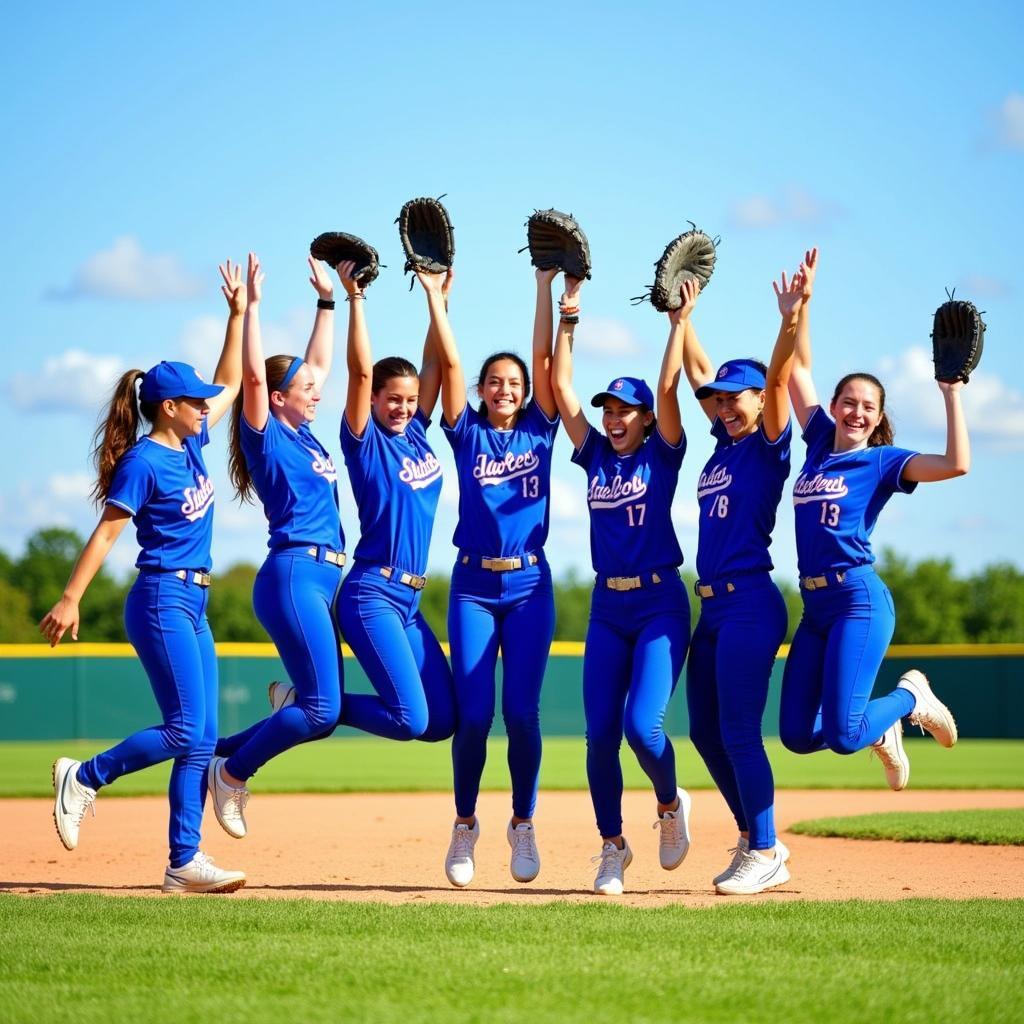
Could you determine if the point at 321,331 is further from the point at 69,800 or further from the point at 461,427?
the point at 69,800

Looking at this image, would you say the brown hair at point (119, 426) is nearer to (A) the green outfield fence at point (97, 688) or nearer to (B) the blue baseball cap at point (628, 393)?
(B) the blue baseball cap at point (628, 393)

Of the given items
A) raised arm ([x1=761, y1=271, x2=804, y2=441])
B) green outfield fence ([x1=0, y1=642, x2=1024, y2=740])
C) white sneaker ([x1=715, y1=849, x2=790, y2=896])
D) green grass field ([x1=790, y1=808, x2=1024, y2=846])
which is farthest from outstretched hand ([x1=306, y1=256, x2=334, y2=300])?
→ green outfield fence ([x1=0, y1=642, x2=1024, y2=740])

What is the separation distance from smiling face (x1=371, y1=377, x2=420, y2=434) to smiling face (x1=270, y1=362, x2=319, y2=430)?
1.03 feet

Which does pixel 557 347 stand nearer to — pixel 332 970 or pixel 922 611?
pixel 332 970

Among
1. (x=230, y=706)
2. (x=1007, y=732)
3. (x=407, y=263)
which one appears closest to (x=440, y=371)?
(x=407, y=263)

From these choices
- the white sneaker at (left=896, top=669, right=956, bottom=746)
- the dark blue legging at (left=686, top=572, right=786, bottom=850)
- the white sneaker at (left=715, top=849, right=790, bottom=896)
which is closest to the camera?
the dark blue legging at (left=686, top=572, right=786, bottom=850)

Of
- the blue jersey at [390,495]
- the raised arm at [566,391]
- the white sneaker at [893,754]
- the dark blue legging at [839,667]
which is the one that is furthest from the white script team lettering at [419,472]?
the white sneaker at [893,754]

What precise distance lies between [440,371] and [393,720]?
1.53 metres

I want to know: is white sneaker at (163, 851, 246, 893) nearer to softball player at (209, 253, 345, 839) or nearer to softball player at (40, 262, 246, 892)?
softball player at (40, 262, 246, 892)

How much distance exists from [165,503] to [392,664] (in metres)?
1.14

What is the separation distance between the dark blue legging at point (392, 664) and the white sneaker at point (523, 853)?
0.54 metres

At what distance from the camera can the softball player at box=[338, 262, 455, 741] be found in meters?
5.96

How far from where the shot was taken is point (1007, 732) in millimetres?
22250

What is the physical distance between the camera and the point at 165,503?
5945mm
